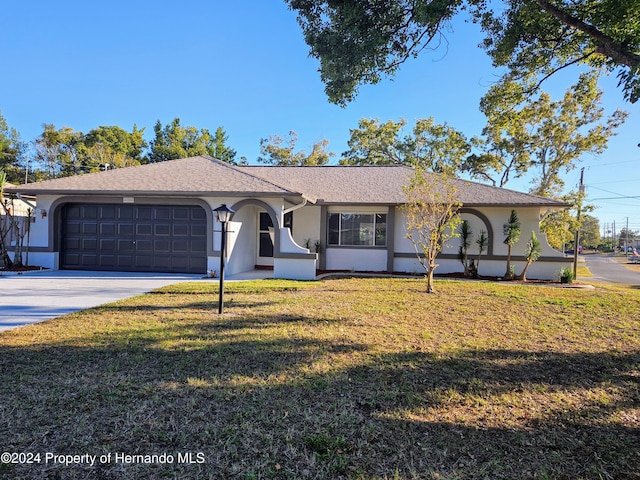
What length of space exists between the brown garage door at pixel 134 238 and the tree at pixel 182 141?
26679 millimetres

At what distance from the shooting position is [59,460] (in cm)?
231

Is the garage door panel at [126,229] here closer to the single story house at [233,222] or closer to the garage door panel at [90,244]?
the single story house at [233,222]

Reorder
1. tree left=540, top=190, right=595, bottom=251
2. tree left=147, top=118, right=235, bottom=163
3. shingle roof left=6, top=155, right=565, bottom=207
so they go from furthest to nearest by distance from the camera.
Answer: tree left=147, top=118, right=235, bottom=163 < tree left=540, top=190, right=595, bottom=251 < shingle roof left=6, top=155, right=565, bottom=207

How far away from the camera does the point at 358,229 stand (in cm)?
1344

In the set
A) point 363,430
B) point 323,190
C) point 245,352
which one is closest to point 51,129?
point 323,190

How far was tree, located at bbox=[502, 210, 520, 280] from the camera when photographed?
11.7m

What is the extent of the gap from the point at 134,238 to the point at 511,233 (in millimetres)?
13487

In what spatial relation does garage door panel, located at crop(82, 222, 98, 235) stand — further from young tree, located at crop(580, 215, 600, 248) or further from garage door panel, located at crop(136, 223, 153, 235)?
young tree, located at crop(580, 215, 600, 248)

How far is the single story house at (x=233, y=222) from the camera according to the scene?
11.2 metres

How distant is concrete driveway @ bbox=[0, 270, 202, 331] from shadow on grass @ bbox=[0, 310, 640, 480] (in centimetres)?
227

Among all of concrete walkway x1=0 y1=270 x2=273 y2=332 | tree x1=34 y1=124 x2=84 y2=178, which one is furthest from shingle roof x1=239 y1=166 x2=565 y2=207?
tree x1=34 y1=124 x2=84 y2=178

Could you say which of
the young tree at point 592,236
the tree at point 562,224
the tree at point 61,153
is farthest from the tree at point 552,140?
the young tree at point 592,236

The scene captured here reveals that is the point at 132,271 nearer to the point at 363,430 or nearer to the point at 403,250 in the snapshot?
the point at 403,250

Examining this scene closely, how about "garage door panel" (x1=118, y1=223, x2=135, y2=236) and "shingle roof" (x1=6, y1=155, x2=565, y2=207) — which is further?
"garage door panel" (x1=118, y1=223, x2=135, y2=236)
